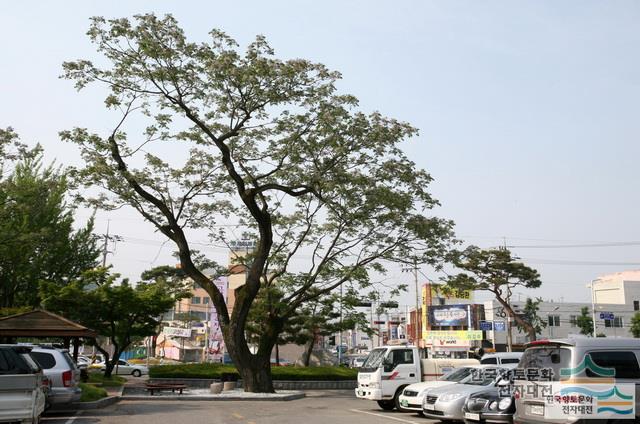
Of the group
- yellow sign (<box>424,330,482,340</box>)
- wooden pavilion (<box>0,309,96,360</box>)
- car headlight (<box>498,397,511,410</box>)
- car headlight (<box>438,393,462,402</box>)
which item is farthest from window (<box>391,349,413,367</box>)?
yellow sign (<box>424,330,482,340</box>)

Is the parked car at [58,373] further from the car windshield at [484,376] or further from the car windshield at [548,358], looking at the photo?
the car windshield at [548,358]

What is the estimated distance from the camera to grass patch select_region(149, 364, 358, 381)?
3147cm

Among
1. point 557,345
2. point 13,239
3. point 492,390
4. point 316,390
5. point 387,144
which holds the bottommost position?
point 316,390

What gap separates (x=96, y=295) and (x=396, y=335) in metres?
75.9

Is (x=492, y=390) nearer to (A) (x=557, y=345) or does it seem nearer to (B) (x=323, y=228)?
(A) (x=557, y=345)

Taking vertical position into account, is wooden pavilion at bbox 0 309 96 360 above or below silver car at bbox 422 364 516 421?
above

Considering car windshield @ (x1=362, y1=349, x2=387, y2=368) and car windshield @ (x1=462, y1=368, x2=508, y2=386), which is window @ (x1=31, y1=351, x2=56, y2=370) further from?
car windshield @ (x1=462, y1=368, x2=508, y2=386)

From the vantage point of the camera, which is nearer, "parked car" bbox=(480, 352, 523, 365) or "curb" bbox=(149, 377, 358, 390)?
"parked car" bbox=(480, 352, 523, 365)

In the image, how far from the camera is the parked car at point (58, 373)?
15641 mm

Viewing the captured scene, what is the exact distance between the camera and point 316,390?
32531mm

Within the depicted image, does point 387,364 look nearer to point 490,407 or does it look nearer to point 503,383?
point 503,383

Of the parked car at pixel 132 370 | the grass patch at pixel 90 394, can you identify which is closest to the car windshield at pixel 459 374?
the grass patch at pixel 90 394

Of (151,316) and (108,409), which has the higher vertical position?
(151,316)

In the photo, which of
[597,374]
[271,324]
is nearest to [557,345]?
[597,374]
